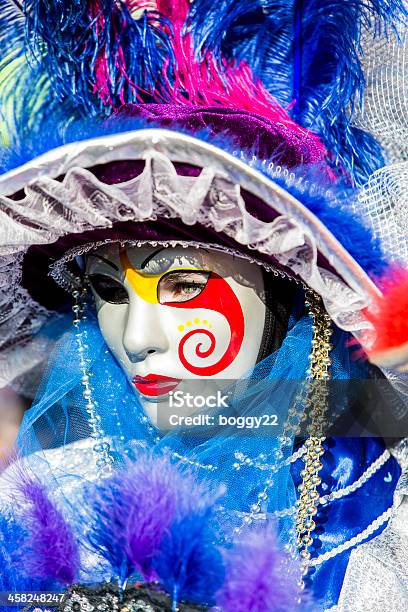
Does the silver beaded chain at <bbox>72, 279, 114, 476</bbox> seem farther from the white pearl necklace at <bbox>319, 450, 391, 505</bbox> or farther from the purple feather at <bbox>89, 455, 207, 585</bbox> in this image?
the white pearl necklace at <bbox>319, 450, 391, 505</bbox>

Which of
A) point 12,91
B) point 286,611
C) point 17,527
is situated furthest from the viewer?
point 12,91

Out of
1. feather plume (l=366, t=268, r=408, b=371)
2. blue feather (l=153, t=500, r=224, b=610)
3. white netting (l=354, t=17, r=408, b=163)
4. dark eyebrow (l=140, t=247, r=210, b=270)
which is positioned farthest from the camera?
white netting (l=354, t=17, r=408, b=163)

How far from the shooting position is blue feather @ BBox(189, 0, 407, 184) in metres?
1.50

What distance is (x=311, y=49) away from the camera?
1542mm

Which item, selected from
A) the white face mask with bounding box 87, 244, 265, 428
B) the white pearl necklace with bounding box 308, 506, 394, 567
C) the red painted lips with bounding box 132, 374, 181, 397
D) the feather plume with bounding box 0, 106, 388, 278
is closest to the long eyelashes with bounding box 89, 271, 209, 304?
the white face mask with bounding box 87, 244, 265, 428

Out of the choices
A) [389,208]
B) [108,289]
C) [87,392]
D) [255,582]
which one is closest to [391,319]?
[389,208]

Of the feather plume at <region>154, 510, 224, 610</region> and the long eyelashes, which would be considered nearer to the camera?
the feather plume at <region>154, 510, 224, 610</region>

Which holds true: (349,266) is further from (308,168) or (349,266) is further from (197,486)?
(197,486)

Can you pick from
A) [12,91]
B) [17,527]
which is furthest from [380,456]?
[12,91]

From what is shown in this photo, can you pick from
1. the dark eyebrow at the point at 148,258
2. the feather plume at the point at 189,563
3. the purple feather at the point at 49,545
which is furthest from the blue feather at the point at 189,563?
the dark eyebrow at the point at 148,258

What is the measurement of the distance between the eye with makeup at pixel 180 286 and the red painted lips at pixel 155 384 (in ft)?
A: 0.46

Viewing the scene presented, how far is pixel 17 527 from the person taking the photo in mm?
1286

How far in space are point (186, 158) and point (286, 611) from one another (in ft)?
2.17

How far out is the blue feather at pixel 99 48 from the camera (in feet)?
4.84
